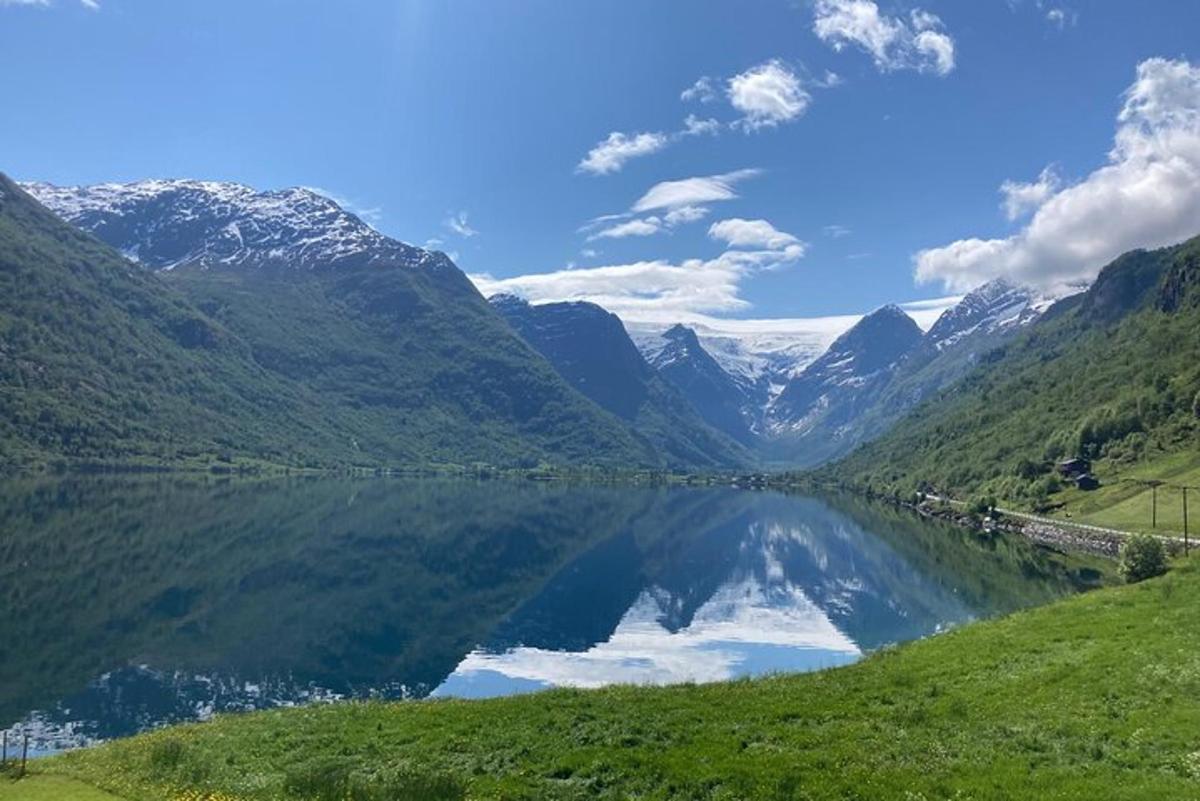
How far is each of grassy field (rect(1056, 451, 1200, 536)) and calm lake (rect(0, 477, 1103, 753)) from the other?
65.8ft

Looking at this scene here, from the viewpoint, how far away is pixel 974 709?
108 ft

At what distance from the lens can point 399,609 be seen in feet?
332

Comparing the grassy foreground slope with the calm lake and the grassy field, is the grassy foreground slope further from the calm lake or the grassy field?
the grassy field

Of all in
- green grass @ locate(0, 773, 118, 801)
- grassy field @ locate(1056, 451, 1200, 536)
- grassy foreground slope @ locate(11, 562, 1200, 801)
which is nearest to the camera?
green grass @ locate(0, 773, 118, 801)

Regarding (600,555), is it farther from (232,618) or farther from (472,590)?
(232,618)

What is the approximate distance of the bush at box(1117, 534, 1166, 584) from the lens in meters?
63.6

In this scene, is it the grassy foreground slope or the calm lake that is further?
the calm lake

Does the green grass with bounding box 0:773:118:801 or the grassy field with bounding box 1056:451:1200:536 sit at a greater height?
the green grass with bounding box 0:773:118:801

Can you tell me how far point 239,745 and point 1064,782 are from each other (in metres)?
30.9

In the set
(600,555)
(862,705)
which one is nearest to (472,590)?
(600,555)

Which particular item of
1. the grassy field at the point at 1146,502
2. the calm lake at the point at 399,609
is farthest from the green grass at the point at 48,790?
the grassy field at the point at 1146,502

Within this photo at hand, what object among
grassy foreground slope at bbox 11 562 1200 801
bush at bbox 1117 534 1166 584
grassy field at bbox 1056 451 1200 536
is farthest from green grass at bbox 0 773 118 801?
grassy field at bbox 1056 451 1200 536

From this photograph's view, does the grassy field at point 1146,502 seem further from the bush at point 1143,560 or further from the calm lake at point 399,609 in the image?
the bush at point 1143,560

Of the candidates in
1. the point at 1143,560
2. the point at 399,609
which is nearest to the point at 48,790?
the point at 1143,560
